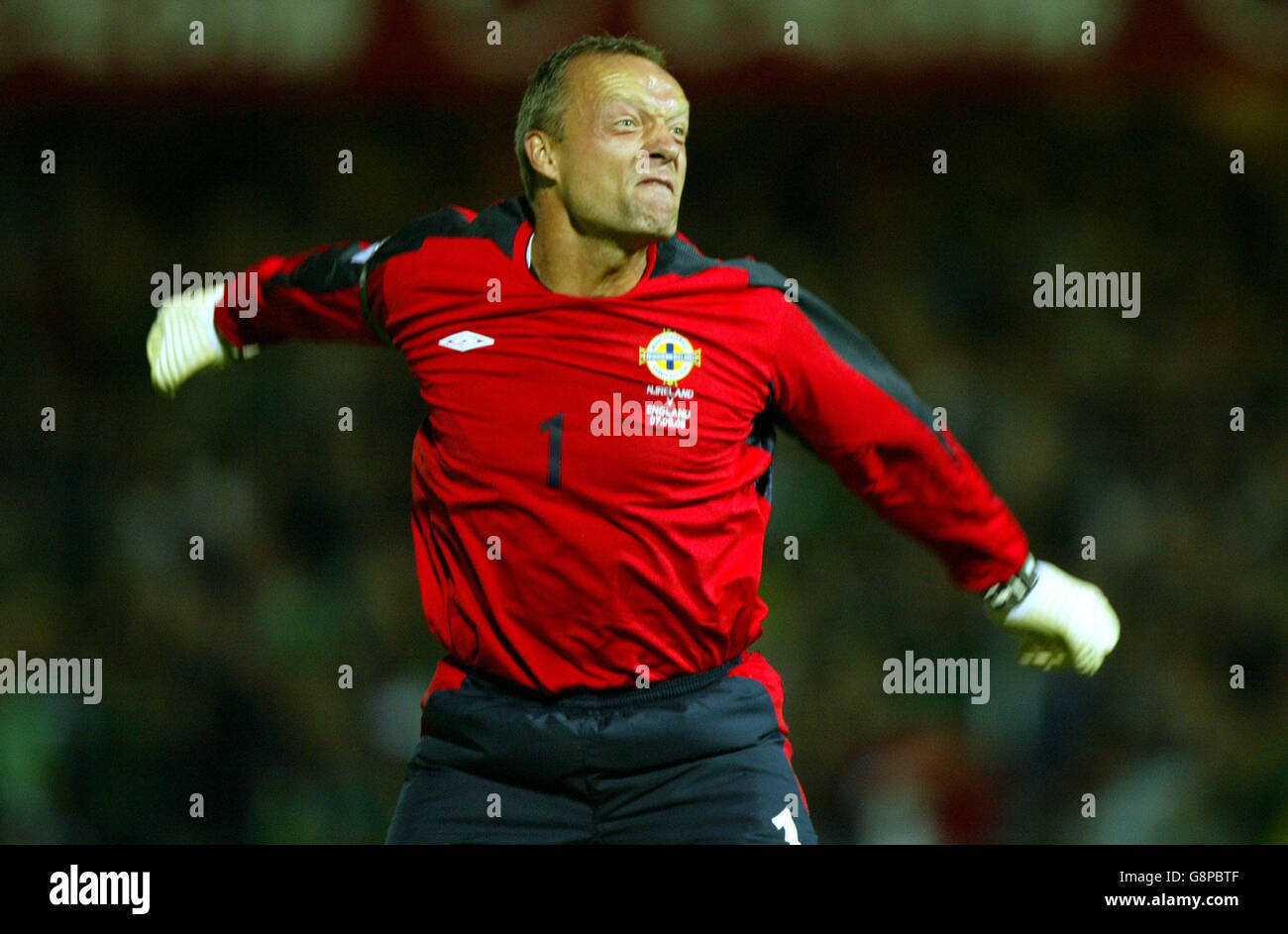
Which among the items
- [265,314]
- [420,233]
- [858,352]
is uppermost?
[420,233]

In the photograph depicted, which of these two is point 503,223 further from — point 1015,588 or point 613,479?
point 1015,588

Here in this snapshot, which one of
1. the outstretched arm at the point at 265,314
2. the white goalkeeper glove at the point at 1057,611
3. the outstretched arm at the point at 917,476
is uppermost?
the outstretched arm at the point at 265,314

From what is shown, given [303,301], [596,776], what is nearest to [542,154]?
[303,301]

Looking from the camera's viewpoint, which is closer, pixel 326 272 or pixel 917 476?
pixel 917 476

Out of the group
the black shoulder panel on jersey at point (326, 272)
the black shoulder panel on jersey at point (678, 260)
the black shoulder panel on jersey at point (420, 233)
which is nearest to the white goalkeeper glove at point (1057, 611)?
the black shoulder panel on jersey at point (678, 260)

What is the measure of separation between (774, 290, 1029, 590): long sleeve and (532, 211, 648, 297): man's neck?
33 centimetres

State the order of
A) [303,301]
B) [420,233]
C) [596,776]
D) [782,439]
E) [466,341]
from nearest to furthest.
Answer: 1. [596,776]
2. [466,341]
3. [420,233]
4. [303,301]
5. [782,439]

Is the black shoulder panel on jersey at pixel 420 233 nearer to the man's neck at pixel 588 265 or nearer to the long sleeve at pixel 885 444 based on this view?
the man's neck at pixel 588 265

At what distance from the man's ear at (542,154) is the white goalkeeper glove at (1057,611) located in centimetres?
128

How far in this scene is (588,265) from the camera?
3258 millimetres

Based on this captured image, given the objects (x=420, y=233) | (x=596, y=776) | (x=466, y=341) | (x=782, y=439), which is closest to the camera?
(x=596, y=776)

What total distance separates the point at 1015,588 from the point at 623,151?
1.23 m

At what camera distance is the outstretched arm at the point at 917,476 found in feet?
10.6

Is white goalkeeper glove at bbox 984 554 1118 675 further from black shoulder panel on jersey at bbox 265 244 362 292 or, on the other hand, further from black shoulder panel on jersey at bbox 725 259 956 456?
black shoulder panel on jersey at bbox 265 244 362 292
